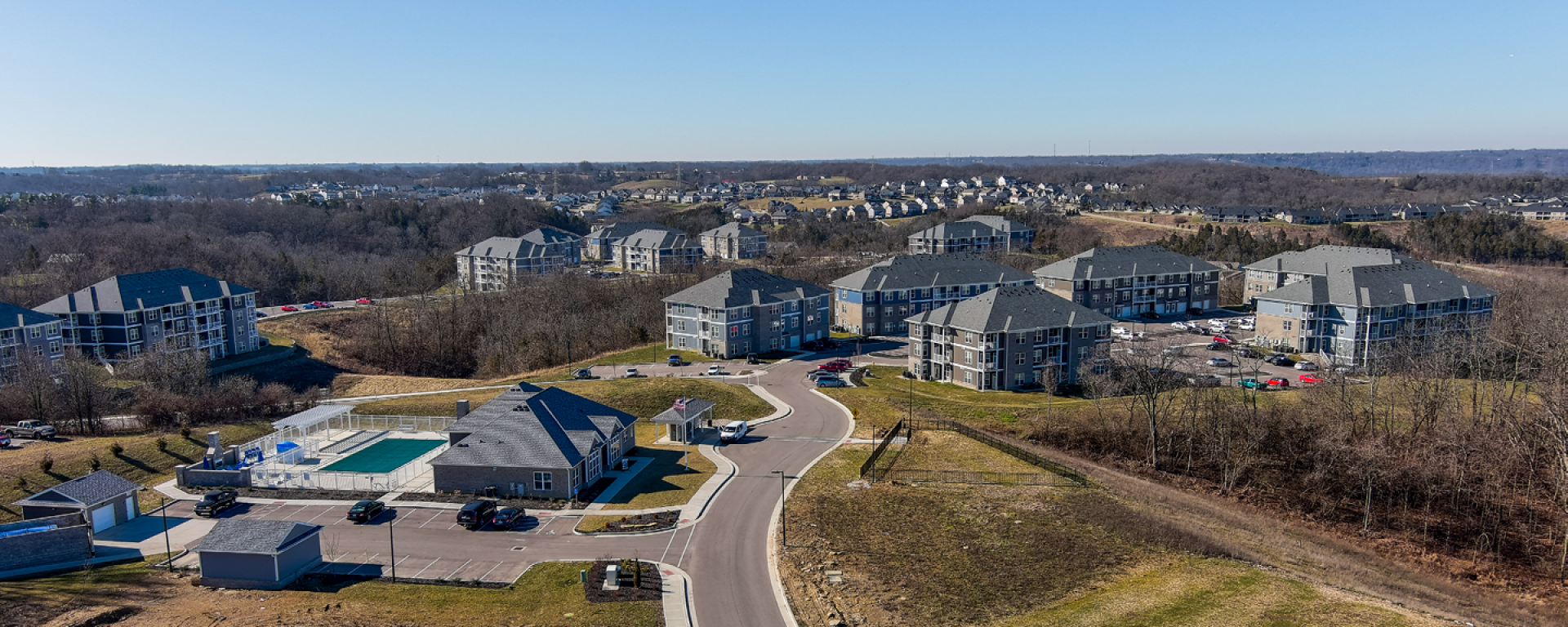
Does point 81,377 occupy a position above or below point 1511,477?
above

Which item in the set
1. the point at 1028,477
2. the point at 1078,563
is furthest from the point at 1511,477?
the point at 1078,563

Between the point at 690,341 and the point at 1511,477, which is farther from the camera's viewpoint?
the point at 690,341

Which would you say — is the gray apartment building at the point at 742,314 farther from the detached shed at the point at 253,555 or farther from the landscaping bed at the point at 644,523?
the detached shed at the point at 253,555

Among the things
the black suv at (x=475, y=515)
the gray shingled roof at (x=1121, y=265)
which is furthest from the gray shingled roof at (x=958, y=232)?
the black suv at (x=475, y=515)

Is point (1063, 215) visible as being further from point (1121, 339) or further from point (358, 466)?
point (358, 466)

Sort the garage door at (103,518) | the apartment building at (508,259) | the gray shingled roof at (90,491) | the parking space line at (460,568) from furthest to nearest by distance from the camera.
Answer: the apartment building at (508,259), the garage door at (103,518), the gray shingled roof at (90,491), the parking space line at (460,568)

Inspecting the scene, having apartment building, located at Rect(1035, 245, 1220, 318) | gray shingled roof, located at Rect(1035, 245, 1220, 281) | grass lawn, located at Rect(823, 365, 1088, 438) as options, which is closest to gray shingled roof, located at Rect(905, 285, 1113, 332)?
grass lawn, located at Rect(823, 365, 1088, 438)

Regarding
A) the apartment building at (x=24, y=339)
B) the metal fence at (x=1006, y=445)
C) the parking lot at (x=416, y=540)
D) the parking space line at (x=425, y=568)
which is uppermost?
the apartment building at (x=24, y=339)
